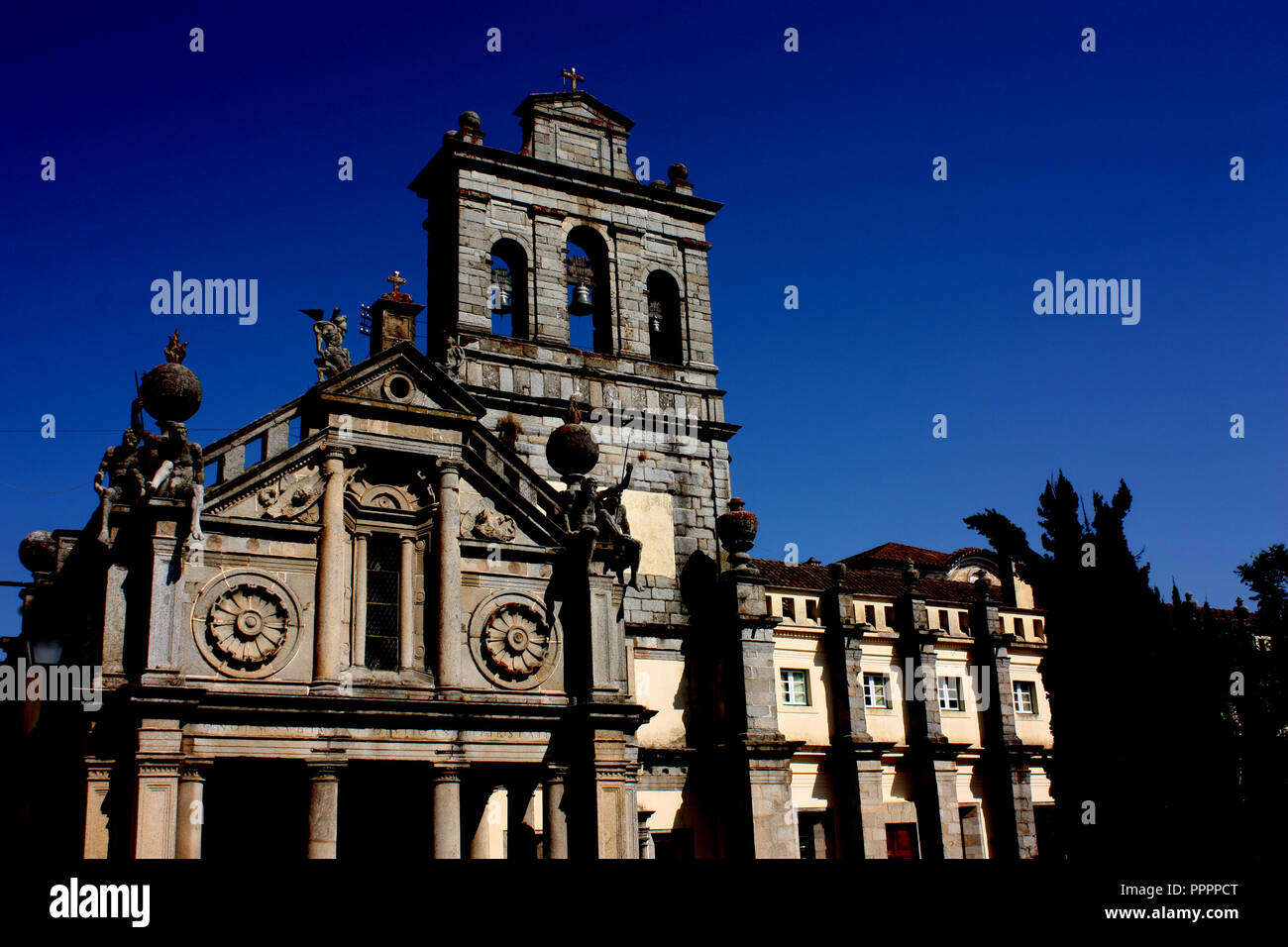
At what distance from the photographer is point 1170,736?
2005cm

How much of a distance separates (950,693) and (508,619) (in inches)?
681

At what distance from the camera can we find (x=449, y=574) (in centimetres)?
2117

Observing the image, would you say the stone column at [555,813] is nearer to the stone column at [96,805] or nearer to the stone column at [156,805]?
the stone column at [156,805]

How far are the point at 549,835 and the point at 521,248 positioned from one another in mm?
15292

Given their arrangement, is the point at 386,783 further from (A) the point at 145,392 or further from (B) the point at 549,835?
(A) the point at 145,392

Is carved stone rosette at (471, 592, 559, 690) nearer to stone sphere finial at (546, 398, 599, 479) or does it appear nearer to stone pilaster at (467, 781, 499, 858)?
stone sphere finial at (546, 398, 599, 479)

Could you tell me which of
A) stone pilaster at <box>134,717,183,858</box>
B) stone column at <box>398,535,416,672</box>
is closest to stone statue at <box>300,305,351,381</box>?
stone column at <box>398,535,416,672</box>

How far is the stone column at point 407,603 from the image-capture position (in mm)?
20688

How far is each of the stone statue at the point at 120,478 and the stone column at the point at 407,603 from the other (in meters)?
4.54

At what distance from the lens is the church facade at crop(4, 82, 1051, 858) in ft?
63.6

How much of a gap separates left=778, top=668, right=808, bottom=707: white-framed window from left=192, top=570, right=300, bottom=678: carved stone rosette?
1477cm

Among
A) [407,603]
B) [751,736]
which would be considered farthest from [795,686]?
[407,603]
